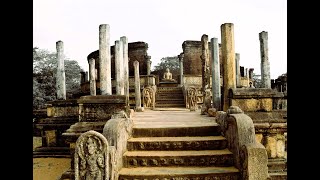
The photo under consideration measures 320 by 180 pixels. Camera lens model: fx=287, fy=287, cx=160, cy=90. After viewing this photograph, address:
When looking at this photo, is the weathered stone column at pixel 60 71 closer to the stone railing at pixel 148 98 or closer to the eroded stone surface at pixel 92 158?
the stone railing at pixel 148 98

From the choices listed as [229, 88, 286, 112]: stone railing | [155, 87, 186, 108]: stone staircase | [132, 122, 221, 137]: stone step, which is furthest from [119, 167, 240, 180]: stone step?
[155, 87, 186, 108]: stone staircase

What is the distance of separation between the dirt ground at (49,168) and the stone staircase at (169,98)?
873 cm

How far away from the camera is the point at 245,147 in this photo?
14.3 feet

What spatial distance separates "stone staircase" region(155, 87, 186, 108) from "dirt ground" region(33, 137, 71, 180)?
8732 mm

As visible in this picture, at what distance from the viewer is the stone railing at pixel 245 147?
13.9 ft

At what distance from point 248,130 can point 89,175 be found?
2.57 metres

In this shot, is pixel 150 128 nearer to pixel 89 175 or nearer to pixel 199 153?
pixel 199 153

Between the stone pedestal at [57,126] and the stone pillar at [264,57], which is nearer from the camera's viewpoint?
the stone pedestal at [57,126]

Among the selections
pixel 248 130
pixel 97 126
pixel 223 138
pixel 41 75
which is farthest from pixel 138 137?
pixel 41 75

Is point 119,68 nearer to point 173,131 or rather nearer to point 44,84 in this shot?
point 173,131

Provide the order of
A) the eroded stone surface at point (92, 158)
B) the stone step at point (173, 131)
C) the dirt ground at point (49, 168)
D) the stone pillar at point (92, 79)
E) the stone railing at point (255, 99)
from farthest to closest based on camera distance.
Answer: the stone pillar at point (92, 79) < the dirt ground at point (49, 168) < the stone railing at point (255, 99) < the stone step at point (173, 131) < the eroded stone surface at point (92, 158)

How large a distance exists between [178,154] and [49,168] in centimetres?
513

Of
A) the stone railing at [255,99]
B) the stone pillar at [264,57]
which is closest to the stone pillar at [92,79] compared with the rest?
the stone pillar at [264,57]

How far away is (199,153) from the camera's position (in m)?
5.10
